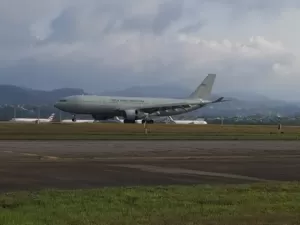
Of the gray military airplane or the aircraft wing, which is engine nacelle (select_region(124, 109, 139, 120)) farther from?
the aircraft wing

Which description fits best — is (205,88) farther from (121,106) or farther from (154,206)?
(154,206)

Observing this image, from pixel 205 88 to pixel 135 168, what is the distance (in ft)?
284

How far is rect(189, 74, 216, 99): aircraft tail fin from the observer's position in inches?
4264

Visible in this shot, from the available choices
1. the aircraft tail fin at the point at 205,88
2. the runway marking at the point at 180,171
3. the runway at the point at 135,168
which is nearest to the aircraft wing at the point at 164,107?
the aircraft tail fin at the point at 205,88

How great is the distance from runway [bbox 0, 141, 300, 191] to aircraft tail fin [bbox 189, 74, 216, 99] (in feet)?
250

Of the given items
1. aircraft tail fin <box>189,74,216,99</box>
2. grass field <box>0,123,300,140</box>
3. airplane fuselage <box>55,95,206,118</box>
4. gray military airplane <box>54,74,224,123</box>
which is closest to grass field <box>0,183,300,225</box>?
grass field <box>0,123,300,140</box>

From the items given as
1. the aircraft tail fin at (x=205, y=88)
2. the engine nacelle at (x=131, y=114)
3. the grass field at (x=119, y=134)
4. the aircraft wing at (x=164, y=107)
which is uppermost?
the aircraft tail fin at (x=205, y=88)

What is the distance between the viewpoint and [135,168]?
74.2 ft

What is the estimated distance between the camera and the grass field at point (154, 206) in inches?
429

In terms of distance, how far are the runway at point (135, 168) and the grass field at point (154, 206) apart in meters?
2.57

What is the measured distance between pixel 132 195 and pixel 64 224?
366 centimetres

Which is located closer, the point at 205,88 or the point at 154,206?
the point at 154,206

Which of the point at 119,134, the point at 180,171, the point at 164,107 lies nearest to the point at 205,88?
the point at 164,107

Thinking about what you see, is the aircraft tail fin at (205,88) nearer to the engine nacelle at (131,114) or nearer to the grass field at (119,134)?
the engine nacelle at (131,114)
